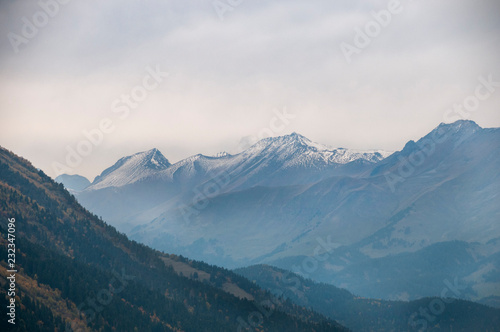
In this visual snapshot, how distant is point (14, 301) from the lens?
197 meters

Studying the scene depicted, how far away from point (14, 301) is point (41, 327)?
43.3 ft

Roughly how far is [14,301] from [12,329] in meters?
12.4

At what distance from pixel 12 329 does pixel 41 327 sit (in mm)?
13268

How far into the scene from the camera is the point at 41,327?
19900 cm

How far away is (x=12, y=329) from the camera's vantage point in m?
187
